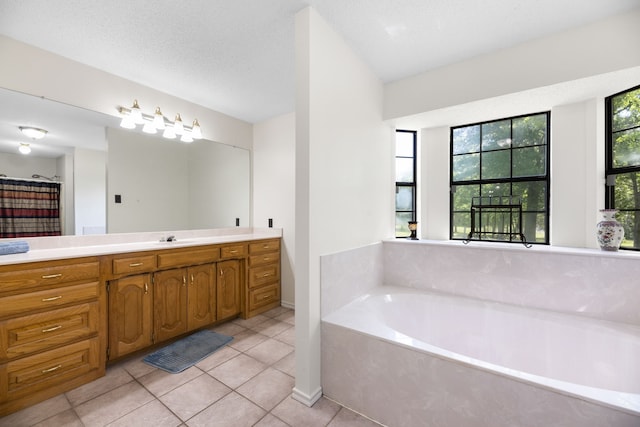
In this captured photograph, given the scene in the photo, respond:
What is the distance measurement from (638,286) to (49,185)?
4.26m

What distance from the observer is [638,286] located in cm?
160

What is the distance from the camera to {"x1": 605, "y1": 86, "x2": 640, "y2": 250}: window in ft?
5.88

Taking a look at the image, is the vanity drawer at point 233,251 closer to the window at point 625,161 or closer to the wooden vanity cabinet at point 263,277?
the wooden vanity cabinet at point 263,277

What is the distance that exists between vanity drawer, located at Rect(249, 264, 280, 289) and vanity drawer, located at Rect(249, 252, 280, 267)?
0.18ft

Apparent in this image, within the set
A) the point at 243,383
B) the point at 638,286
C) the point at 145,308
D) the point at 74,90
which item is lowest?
the point at 243,383

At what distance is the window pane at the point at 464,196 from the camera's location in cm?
256

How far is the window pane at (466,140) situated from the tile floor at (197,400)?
2.52 meters

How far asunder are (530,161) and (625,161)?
22.5 inches

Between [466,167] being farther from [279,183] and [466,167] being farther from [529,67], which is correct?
A: [279,183]

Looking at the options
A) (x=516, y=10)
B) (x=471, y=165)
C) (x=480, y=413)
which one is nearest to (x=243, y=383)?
(x=480, y=413)

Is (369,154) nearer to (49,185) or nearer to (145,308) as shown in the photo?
(145,308)

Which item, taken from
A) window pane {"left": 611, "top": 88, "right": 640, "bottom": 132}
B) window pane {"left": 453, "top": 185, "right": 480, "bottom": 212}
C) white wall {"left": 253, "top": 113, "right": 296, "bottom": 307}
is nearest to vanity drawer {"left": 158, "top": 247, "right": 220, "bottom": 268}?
white wall {"left": 253, "top": 113, "right": 296, "bottom": 307}

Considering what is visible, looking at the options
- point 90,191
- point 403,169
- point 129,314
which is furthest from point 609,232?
point 90,191

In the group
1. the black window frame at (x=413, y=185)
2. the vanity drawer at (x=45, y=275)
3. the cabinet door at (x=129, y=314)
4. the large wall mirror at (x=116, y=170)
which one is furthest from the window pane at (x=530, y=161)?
the vanity drawer at (x=45, y=275)
